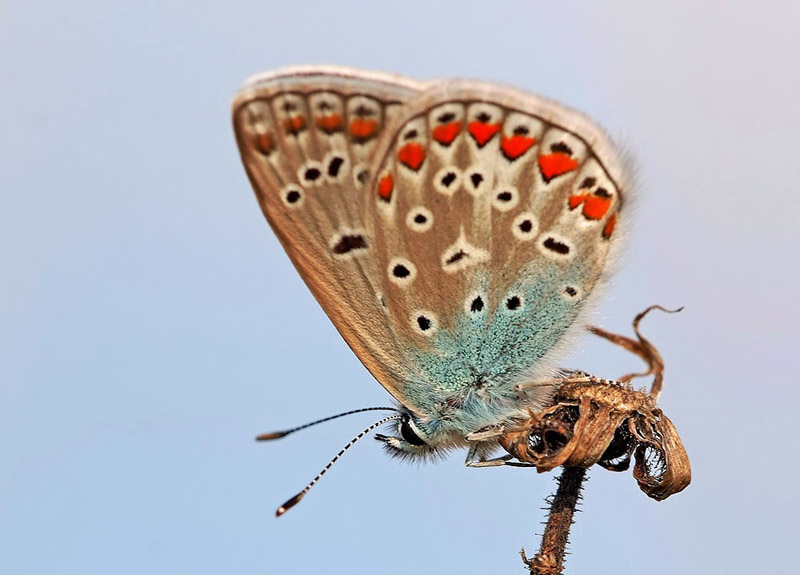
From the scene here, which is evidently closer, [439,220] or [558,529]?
[558,529]

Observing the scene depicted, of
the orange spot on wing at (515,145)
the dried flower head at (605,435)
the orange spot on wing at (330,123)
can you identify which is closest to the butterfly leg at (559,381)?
the dried flower head at (605,435)

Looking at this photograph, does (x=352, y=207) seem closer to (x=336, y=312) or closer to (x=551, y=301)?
(x=336, y=312)

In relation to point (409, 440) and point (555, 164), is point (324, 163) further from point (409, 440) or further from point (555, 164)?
point (409, 440)

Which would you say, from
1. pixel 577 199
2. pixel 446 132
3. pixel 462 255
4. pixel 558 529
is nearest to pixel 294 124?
pixel 446 132

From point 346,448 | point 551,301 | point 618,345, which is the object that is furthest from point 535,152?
point 346,448

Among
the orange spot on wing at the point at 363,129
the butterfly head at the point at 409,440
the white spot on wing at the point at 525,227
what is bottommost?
the butterfly head at the point at 409,440

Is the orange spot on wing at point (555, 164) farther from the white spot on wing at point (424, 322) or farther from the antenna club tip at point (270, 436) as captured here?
the antenna club tip at point (270, 436)

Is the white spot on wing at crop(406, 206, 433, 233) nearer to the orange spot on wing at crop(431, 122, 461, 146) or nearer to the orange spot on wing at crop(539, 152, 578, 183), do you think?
the orange spot on wing at crop(431, 122, 461, 146)
